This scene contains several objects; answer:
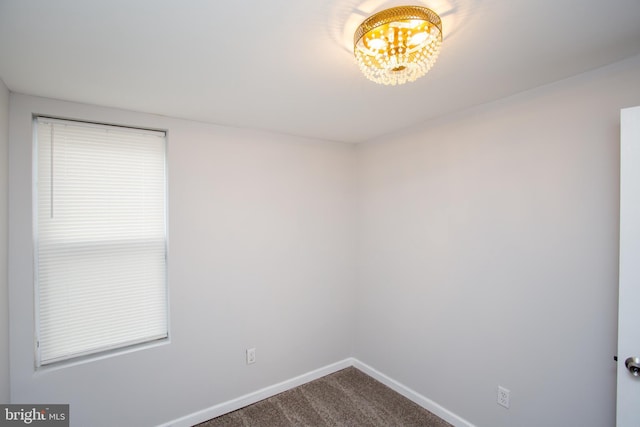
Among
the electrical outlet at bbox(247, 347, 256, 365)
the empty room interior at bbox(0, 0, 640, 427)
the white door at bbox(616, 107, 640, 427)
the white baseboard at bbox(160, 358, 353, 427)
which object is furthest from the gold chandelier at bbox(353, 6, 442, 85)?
the white baseboard at bbox(160, 358, 353, 427)

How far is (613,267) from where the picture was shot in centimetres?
156

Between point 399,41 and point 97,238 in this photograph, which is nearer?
point 399,41

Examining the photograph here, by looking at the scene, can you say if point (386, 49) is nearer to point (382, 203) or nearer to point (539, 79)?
point (539, 79)

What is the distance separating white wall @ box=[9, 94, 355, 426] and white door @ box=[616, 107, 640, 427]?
2104 millimetres

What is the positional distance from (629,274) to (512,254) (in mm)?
596

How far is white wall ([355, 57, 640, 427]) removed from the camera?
161 centimetres

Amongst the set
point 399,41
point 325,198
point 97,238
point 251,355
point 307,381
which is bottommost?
point 307,381

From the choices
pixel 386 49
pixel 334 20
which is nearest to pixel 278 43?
pixel 334 20

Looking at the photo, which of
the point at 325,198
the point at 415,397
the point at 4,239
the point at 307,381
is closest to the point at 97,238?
the point at 4,239

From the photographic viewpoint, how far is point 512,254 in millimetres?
1958

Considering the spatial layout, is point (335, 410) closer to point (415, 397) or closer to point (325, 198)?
point (415, 397)

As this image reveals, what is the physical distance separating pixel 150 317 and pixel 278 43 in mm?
2064

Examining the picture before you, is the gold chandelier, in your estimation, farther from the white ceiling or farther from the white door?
the white door

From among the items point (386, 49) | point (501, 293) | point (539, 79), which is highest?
point (539, 79)
